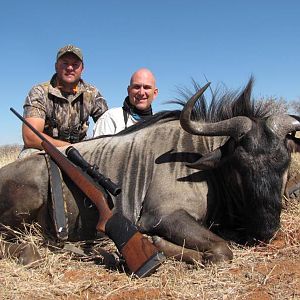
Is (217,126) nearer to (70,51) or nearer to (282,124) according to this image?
(282,124)

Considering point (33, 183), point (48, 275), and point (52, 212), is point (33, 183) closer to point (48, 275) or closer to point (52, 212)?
point (52, 212)

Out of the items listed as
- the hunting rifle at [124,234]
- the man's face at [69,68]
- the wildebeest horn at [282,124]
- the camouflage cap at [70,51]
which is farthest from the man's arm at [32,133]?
the wildebeest horn at [282,124]

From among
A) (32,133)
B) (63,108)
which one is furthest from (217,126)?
(63,108)

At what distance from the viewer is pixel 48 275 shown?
10.7ft

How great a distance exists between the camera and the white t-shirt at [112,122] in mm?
5770

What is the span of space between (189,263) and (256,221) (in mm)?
651

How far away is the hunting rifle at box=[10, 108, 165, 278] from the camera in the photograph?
3.03 metres

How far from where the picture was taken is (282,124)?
141 inches

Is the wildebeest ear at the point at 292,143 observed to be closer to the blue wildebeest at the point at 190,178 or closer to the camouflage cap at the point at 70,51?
the blue wildebeest at the point at 190,178

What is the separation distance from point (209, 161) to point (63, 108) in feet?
9.12

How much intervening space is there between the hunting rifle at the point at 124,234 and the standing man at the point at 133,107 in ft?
6.74

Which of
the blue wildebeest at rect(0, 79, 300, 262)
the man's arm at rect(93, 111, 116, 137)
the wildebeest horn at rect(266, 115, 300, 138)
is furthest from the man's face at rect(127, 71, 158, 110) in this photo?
the wildebeest horn at rect(266, 115, 300, 138)

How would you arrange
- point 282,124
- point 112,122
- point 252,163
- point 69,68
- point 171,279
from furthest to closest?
point 69,68 → point 112,122 → point 282,124 → point 252,163 → point 171,279

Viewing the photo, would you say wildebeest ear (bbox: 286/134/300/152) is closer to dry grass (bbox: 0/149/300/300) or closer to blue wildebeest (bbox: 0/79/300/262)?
blue wildebeest (bbox: 0/79/300/262)
